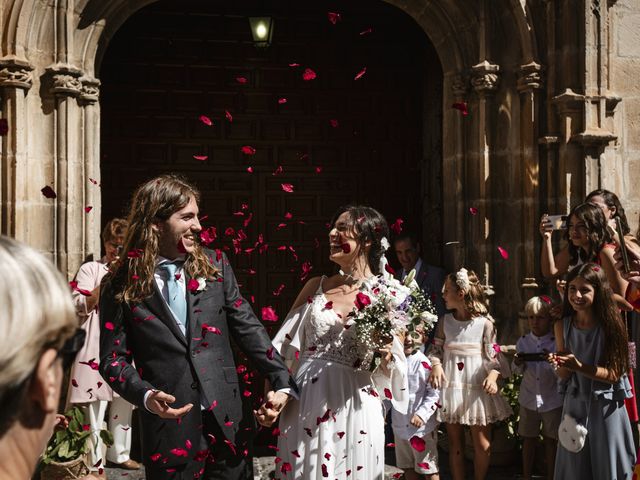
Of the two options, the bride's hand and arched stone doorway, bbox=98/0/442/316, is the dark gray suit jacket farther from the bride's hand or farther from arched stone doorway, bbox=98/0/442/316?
arched stone doorway, bbox=98/0/442/316

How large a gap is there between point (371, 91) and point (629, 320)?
16.0ft

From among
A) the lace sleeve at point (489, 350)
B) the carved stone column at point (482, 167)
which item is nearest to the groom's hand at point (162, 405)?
the lace sleeve at point (489, 350)

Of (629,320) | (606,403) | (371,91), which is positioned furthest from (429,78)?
(606,403)

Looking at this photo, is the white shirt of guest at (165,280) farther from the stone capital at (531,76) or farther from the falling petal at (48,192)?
the stone capital at (531,76)

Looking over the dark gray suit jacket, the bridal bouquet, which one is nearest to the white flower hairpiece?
the bridal bouquet

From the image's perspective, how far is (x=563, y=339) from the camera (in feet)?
18.4

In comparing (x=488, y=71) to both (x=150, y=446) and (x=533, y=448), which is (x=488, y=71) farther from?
(x=150, y=446)

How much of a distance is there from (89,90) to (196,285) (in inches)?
172

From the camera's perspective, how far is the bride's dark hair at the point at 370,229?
4.73 metres

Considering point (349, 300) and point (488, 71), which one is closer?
point (349, 300)

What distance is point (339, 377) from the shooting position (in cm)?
458

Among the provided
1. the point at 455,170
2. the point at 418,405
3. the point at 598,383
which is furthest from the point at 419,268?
the point at 598,383

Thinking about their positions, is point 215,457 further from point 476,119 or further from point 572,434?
point 476,119

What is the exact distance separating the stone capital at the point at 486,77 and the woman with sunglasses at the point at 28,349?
272 inches
